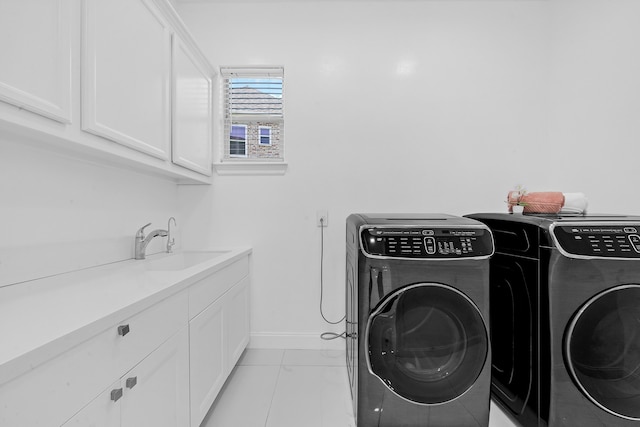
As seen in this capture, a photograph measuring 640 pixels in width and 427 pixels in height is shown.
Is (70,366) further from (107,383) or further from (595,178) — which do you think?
(595,178)

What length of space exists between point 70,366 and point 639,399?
2141 millimetres

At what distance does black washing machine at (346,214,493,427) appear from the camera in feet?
4.49

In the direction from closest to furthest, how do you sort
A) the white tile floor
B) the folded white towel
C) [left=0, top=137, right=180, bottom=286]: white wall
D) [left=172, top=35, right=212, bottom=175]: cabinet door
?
[left=0, top=137, right=180, bottom=286]: white wall, the white tile floor, the folded white towel, [left=172, top=35, right=212, bottom=175]: cabinet door

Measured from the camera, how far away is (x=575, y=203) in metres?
1.69

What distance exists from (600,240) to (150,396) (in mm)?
1900

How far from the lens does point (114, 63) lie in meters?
1.25

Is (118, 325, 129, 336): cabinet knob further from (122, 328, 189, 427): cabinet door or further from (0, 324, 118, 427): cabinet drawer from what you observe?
(122, 328, 189, 427): cabinet door

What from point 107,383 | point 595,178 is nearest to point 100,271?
point 107,383

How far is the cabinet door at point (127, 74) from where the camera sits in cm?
112

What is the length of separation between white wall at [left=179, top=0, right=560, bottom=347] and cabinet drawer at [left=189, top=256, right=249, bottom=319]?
422 mm

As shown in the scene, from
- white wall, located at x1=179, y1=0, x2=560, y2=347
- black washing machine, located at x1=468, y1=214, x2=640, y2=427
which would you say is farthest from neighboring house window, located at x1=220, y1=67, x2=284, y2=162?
black washing machine, located at x1=468, y1=214, x2=640, y2=427

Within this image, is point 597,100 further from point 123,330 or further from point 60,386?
point 60,386

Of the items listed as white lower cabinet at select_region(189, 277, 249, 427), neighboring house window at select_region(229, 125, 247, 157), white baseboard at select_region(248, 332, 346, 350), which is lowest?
white baseboard at select_region(248, 332, 346, 350)

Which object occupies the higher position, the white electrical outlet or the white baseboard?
the white electrical outlet
